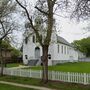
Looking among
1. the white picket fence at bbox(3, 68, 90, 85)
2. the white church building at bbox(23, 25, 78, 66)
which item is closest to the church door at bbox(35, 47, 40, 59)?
the white church building at bbox(23, 25, 78, 66)

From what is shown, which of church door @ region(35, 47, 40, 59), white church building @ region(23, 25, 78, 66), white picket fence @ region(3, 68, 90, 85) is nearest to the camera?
white picket fence @ region(3, 68, 90, 85)

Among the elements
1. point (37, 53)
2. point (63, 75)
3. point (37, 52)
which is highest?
point (37, 52)

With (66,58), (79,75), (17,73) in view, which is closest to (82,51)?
(66,58)

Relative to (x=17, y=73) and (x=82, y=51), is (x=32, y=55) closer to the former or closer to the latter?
(x=17, y=73)

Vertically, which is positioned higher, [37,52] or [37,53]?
[37,52]

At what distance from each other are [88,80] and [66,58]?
3887cm

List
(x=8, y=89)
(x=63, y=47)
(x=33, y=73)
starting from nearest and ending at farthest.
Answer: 1. (x=8, y=89)
2. (x=33, y=73)
3. (x=63, y=47)

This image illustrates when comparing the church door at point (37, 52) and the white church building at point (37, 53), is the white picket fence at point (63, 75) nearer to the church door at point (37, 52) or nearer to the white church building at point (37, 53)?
the white church building at point (37, 53)

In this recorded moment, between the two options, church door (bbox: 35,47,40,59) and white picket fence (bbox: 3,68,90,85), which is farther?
church door (bbox: 35,47,40,59)

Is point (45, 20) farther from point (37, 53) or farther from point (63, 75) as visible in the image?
point (37, 53)

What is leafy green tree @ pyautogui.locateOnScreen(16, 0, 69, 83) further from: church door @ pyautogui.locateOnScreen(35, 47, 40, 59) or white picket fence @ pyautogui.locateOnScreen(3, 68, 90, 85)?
church door @ pyautogui.locateOnScreen(35, 47, 40, 59)

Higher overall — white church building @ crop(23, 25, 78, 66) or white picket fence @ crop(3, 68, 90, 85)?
white church building @ crop(23, 25, 78, 66)

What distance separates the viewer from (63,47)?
53.9 m

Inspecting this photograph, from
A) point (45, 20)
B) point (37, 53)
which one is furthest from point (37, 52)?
Result: point (45, 20)
